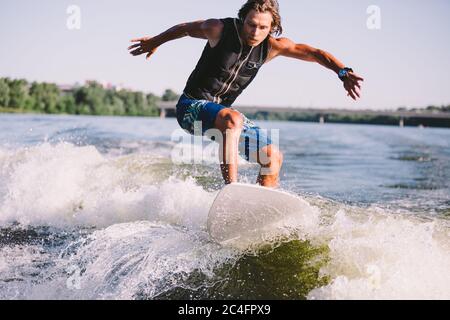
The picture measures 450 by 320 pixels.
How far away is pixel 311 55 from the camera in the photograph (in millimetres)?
4941

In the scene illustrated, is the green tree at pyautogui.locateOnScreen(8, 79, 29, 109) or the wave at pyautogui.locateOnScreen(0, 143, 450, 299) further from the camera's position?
the green tree at pyautogui.locateOnScreen(8, 79, 29, 109)

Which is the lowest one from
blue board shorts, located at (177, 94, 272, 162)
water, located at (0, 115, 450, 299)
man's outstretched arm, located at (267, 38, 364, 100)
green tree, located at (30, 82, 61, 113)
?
water, located at (0, 115, 450, 299)

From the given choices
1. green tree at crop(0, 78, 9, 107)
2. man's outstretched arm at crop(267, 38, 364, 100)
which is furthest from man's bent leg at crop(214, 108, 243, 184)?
green tree at crop(0, 78, 9, 107)

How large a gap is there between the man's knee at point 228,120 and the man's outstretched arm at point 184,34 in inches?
32.4

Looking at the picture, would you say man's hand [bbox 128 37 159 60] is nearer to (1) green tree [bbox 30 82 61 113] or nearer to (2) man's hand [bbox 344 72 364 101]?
(2) man's hand [bbox 344 72 364 101]

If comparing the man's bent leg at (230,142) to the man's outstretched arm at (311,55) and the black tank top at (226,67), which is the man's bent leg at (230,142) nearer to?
the black tank top at (226,67)

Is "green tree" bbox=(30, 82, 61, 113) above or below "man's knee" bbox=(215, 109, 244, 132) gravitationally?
above

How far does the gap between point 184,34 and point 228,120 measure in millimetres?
1189

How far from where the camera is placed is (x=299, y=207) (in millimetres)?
4215

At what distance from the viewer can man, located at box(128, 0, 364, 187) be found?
448 centimetres

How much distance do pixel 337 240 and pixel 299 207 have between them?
1.44ft

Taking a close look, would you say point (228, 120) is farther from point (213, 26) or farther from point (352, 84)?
point (352, 84)
